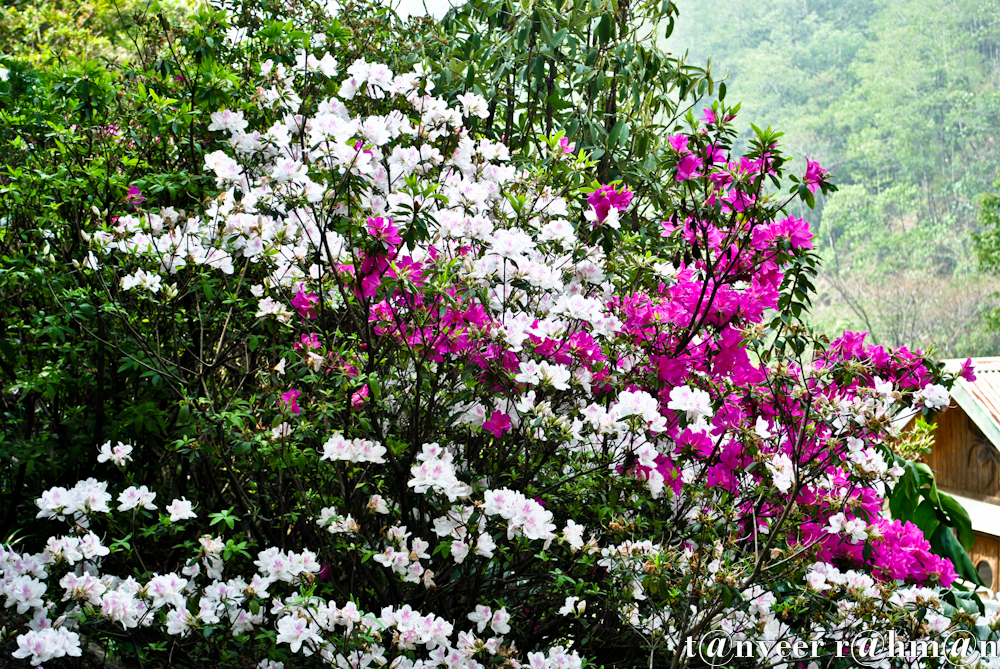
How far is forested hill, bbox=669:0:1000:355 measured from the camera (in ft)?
77.3

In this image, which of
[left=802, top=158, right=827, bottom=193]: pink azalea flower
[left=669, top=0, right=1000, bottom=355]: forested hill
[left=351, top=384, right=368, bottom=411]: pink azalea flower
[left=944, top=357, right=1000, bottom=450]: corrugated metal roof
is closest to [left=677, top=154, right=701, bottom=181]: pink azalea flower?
[left=802, top=158, right=827, bottom=193]: pink azalea flower

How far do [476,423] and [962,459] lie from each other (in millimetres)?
4902

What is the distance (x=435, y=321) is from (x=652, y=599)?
2.38ft

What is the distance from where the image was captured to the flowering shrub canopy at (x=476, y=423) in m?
1.59

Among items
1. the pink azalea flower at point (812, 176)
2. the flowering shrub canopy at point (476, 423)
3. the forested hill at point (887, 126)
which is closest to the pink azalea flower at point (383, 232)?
the flowering shrub canopy at point (476, 423)

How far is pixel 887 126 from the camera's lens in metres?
29.4

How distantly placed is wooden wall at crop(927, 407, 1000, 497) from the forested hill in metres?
17.8

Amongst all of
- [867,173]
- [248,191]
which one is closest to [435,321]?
[248,191]

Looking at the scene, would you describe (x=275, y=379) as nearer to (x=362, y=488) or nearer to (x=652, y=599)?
(x=362, y=488)

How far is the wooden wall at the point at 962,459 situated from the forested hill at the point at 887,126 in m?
17.8

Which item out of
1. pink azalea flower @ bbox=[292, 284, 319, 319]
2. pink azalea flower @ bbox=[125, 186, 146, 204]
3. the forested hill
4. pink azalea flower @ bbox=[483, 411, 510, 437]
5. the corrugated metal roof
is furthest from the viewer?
the forested hill

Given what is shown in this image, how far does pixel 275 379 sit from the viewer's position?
1.88 meters

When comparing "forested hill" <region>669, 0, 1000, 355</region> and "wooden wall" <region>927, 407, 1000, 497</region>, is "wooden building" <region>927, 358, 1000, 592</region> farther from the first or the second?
"forested hill" <region>669, 0, 1000, 355</region>

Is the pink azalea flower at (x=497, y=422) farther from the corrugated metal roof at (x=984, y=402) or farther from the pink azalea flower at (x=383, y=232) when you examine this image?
the corrugated metal roof at (x=984, y=402)
